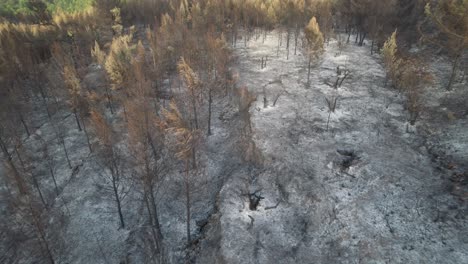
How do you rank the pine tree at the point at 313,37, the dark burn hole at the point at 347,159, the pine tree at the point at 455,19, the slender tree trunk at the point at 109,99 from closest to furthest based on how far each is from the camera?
the pine tree at the point at 455,19, the dark burn hole at the point at 347,159, the pine tree at the point at 313,37, the slender tree trunk at the point at 109,99

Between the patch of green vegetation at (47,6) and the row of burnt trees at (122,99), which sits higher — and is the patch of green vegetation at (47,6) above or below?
above

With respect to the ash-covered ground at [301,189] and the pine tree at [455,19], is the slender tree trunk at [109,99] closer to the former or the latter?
the ash-covered ground at [301,189]

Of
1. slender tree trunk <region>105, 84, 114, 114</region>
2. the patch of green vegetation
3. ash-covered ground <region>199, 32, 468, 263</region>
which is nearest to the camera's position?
ash-covered ground <region>199, 32, 468, 263</region>

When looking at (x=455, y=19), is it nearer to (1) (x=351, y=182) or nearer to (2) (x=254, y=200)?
(1) (x=351, y=182)

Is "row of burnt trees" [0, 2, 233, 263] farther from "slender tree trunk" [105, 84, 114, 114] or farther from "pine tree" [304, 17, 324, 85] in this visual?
"pine tree" [304, 17, 324, 85]

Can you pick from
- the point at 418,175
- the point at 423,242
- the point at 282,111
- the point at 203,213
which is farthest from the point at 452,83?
the point at 203,213

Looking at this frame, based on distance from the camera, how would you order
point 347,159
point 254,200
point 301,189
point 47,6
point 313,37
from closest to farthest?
point 254,200 < point 301,189 < point 347,159 < point 313,37 < point 47,6

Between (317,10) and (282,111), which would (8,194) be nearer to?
(282,111)

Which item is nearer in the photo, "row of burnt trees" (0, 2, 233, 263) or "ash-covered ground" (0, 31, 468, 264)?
"ash-covered ground" (0, 31, 468, 264)

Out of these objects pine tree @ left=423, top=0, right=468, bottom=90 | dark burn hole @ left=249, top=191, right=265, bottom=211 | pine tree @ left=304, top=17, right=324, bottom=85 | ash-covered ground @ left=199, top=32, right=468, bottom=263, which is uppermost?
pine tree @ left=423, top=0, right=468, bottom=90

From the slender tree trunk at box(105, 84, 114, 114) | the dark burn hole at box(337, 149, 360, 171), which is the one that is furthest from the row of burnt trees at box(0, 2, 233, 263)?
the dark burn hole at box(337, 149, 360, 171)

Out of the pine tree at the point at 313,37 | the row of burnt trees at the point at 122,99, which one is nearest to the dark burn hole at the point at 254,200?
the row of burnt trees at the point at 122,99

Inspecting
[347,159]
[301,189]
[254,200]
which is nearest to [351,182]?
[347,159]
